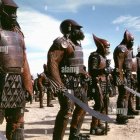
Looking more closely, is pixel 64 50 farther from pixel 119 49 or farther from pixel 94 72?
pixel 119 49

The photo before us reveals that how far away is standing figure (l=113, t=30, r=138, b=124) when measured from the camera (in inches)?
415

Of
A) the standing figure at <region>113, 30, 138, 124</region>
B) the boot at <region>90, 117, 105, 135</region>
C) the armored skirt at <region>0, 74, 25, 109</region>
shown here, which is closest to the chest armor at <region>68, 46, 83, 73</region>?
the armored skirt at <region>0, 74, 25, 109</region>

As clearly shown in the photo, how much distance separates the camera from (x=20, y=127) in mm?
5914

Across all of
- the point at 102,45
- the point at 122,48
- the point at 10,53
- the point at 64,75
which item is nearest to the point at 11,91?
the point at 10,53

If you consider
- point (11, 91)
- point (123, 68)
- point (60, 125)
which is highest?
point (123, 68)

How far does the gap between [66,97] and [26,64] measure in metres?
1.06

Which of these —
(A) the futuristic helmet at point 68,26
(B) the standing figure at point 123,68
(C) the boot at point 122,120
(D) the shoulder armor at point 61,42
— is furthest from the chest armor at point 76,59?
(C) the boot at point 122,120

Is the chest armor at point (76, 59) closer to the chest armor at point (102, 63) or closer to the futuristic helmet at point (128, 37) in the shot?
the chest armor at point (102, 63)

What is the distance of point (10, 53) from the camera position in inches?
230

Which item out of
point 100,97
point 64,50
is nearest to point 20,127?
point 64,50

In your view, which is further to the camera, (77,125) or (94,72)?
(94,72)

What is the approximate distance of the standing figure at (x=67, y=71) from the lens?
7.02 meters

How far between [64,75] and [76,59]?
40 centimetres

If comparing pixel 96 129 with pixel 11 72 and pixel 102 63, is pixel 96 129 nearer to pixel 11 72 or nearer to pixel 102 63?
pixel 102 63
